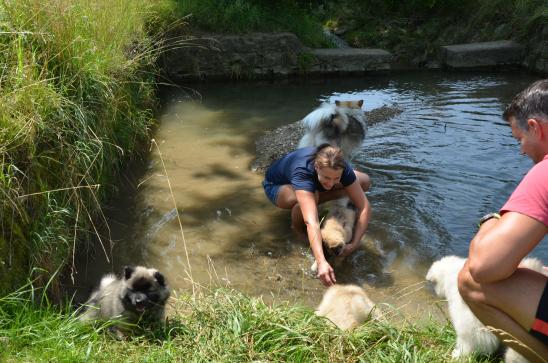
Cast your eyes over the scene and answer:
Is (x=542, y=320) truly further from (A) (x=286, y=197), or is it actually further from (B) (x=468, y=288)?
(A) (x=286, y=197)

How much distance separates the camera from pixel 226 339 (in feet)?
10.5

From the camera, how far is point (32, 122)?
12.5ft

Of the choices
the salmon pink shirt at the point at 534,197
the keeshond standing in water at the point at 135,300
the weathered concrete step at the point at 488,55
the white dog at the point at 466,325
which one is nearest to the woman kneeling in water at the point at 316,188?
the white dog at the point at 466,325

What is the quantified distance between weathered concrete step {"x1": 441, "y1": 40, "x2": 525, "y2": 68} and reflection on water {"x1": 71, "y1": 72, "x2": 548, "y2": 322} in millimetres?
2846

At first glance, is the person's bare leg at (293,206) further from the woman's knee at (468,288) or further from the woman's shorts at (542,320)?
the woman's shorts at (542,320)

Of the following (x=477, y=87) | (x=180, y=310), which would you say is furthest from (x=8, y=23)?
(x=477, y=87)

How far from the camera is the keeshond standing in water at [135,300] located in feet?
11.5

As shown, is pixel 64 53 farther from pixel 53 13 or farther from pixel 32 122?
pixel 32 122

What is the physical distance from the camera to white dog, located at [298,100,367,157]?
620 cm

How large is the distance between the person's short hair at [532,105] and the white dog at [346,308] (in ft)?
5.09

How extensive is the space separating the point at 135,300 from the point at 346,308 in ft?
4.45

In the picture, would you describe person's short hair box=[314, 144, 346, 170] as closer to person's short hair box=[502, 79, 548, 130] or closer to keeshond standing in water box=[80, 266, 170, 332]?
keeshond standing in water box=[80, 266, 170, 332]

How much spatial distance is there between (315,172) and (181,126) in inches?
176

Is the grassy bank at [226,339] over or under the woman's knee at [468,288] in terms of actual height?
under
